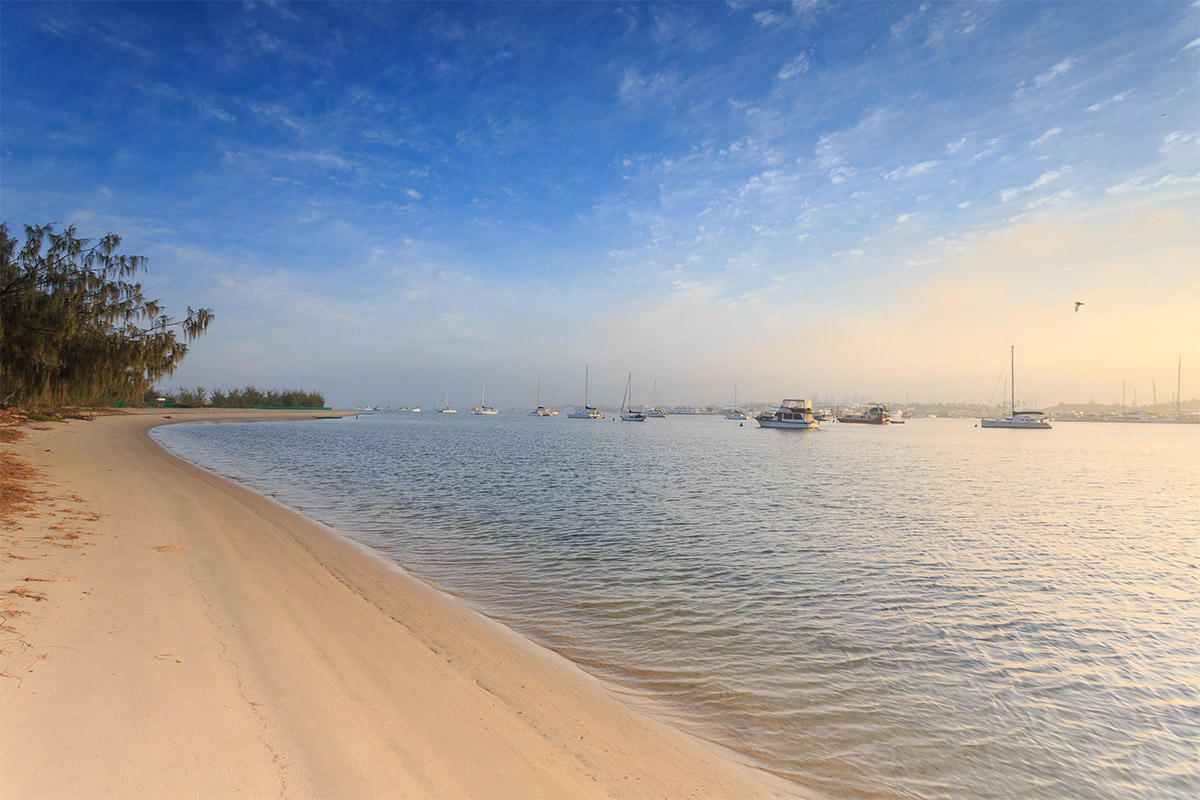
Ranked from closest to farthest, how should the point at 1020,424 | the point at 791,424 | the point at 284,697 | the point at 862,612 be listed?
the point at 284,697 < the point at 862,612 < the point at 791,424 < the point at 1020,424

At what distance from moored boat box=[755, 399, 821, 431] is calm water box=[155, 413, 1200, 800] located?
7207cm

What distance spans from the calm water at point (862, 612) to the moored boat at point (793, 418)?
236 ft

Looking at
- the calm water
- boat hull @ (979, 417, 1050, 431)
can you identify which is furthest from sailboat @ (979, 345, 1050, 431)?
the calm water

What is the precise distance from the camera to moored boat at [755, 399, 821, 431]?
95250 mm

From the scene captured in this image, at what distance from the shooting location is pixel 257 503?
16.7m

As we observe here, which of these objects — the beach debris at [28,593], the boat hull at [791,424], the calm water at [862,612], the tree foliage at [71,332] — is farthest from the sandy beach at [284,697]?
the boat hull at [791,424]

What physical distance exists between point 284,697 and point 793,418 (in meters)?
99.6

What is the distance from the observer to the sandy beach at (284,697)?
3932 mm

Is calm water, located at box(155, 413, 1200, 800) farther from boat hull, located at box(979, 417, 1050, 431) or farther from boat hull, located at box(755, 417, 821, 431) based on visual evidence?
boat hull, located at box(979, 417, 1050, 431)

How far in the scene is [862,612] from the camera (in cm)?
945

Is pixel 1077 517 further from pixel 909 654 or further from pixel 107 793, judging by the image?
pixel 107 793

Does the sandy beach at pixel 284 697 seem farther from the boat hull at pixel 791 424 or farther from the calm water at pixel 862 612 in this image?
the boat hull at pixel 791 424

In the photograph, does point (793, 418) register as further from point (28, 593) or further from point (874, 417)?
point (28, 593)

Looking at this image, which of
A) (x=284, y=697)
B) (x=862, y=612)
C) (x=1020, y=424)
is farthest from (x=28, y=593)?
(x=1020, y=424)
